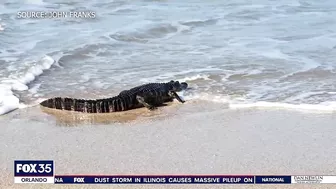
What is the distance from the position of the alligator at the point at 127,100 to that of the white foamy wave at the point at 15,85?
36 cm

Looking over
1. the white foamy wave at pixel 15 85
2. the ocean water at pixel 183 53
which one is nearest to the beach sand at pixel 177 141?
the white foamy wave at pixel 15 85

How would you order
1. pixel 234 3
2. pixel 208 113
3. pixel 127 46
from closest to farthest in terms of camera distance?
pixel 208 113
pixel 127 46
pixel 234 3

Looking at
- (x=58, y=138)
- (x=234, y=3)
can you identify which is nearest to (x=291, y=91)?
(x=58, y=138)

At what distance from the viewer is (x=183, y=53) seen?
9875mm

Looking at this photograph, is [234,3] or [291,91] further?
[234,3]

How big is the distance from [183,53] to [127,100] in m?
3.16

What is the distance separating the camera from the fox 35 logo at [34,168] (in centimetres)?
485

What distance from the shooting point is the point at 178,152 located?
211 inches

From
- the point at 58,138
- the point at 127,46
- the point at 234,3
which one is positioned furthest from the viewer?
the point at 234,3

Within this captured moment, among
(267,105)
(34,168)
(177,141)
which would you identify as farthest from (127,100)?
(34,168)

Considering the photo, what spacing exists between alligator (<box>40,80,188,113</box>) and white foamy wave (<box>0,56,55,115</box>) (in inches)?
14.3

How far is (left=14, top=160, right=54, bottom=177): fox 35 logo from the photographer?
4.85m

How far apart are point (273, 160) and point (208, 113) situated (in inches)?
61.5

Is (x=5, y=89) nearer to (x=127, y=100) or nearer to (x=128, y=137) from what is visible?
(x=127, y=100)
